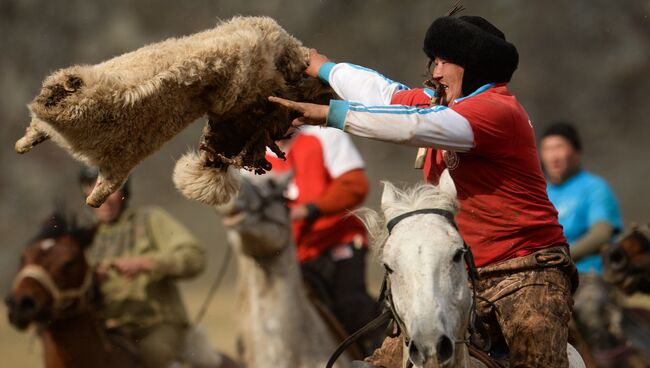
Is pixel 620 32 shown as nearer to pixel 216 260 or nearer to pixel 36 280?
pixel 216 260

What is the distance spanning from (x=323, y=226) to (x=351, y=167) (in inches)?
20.9

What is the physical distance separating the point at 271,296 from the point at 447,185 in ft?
12.6

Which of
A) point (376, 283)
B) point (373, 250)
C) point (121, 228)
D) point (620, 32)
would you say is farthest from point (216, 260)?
point (373, 250)

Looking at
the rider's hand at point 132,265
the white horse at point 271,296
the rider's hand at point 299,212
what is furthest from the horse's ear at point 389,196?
the rider's hand at point 132,265

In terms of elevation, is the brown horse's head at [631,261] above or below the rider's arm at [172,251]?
below

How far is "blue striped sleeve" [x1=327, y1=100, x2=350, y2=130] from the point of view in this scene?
4.11m

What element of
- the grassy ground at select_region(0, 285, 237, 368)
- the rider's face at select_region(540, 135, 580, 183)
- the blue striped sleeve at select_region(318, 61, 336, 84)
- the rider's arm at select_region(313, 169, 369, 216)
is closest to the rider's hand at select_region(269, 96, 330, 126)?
the blue striped sleeve at select_region(318, 61, 336, 84)

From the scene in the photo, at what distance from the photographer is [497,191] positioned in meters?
4.34

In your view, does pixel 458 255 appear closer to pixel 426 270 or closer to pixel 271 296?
pixel 426 270

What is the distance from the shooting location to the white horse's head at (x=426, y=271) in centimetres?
372

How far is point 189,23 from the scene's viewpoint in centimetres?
2033

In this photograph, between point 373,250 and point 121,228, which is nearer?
point 373,250

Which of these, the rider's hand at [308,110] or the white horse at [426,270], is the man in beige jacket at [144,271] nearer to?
the rider's hand at [308,110]

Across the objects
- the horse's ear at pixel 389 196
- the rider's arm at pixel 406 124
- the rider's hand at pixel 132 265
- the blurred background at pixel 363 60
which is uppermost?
the blurred background at pixel 363 60
